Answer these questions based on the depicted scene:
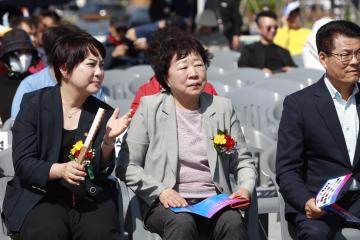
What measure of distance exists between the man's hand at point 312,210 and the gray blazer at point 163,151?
36 cm

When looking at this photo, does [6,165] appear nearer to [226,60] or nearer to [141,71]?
[141,71]

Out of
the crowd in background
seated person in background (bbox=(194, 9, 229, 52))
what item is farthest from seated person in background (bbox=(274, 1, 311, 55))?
seated person in background (bbox=(194, 9, 229, 52))

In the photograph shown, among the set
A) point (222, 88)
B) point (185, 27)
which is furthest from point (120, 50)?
point (222, 88)

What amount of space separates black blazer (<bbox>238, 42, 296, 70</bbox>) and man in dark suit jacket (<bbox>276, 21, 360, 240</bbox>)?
19.2ft

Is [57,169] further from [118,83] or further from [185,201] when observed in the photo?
[118,83]

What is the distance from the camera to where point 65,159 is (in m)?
4.60

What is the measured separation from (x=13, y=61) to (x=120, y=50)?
162 inches

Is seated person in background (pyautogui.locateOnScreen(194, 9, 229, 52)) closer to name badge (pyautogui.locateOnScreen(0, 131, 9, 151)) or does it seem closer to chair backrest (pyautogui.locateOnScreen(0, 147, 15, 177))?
name badge (pyautogui.locateOnScreen(0, 131, 9, 151))

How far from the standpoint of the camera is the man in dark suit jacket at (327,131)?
449 centimetres

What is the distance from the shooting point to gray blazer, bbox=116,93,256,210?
4.59 metres

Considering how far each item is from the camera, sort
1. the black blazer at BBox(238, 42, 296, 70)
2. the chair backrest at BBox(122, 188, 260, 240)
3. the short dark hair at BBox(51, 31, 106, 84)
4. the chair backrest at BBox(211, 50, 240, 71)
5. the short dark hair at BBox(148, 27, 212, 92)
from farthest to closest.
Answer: the chair backrest at BBox(211, 50, 240, 71), the black blazer at BBox(238, 42, 296, 70), the short dark hair at BBox(148, 27, 212, 92), the short dark hair at BBox(51, 31, 106, 84), the chair backrest at BBox(122, 188, 260, 240)

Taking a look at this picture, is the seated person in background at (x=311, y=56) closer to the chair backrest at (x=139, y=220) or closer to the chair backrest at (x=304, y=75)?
the chair backrest at (x=304, y=75)

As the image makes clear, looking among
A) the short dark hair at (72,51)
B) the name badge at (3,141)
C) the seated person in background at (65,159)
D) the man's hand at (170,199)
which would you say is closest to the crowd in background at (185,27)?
the name badge at (3,141)

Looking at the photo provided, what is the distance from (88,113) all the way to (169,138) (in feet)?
1.50
